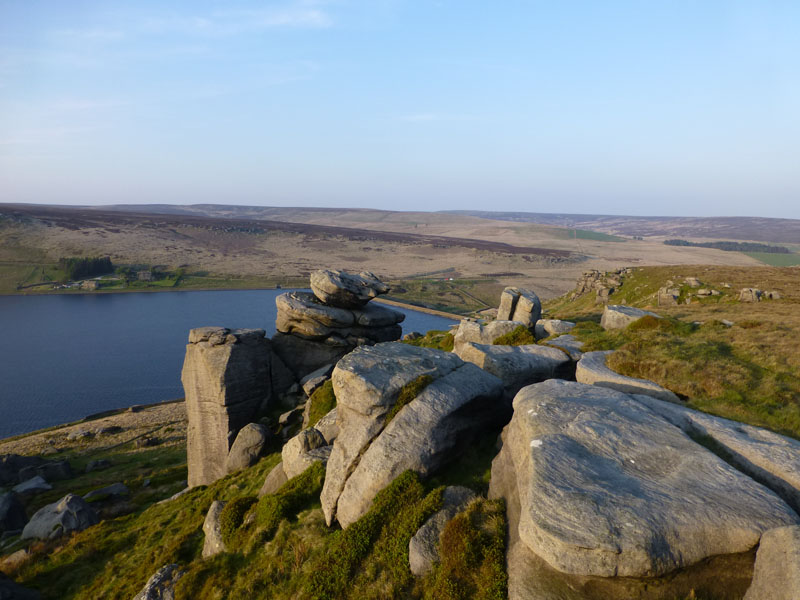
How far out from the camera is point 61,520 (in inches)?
1160

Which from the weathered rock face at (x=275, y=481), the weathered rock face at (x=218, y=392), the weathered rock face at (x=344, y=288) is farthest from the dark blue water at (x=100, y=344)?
the weathered rock face at (x=275, y=481)

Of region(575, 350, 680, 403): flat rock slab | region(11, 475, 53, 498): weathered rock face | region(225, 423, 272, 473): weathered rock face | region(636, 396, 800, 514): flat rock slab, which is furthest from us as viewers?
region(11, 475, 53, 498): weathered rock face

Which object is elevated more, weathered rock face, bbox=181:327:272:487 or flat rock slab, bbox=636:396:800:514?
flat rock slab, bbox=636:396:800:514

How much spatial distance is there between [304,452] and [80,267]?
222218 millimetres

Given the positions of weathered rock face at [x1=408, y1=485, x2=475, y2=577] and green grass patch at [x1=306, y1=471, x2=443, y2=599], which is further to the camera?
green grass patch at [x1=306, y1=471, x2=443, y2=599]

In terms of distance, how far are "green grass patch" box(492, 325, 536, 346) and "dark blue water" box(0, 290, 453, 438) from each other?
7805 cm

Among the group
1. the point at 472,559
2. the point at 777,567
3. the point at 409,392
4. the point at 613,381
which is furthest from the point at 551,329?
the point at 777,567

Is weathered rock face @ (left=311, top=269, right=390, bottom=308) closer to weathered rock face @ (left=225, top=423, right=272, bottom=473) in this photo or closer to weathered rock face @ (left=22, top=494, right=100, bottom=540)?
weathered rock face @ (left=225, top=423, right=272, bottom=473)

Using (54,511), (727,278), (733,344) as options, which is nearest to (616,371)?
(733,344)

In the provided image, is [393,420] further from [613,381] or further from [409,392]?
[613,381]

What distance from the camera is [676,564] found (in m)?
10.1

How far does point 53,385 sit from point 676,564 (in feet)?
385

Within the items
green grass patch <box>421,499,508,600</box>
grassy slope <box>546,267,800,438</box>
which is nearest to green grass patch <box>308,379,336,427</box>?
green grass patch <box>421,499,508,600</box>

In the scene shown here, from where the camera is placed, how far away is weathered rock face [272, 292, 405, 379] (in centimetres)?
4416
